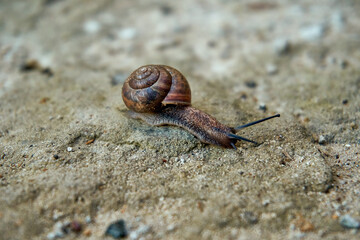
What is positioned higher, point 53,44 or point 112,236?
point 53,44

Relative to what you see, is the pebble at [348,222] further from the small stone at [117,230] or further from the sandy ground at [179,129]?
the small stone at [117,230]

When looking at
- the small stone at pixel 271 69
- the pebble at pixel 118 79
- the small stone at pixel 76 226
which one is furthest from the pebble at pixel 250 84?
the small stone at pixel 76 226

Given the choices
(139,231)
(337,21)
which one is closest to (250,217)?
(139,231)

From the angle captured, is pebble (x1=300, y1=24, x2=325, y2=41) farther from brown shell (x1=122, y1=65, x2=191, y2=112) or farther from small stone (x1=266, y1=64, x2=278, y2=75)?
brown shell (x1=122, y1=65, x2=191, y2=112)

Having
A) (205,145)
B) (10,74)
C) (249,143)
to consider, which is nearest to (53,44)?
(10,74)

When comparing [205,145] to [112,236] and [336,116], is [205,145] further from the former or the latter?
[336,116]

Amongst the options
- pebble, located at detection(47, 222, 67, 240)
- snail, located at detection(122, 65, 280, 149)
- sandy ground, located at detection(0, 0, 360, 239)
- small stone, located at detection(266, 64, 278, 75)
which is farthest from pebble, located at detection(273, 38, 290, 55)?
pebble, located at detection(47, 222, 67, 240)
